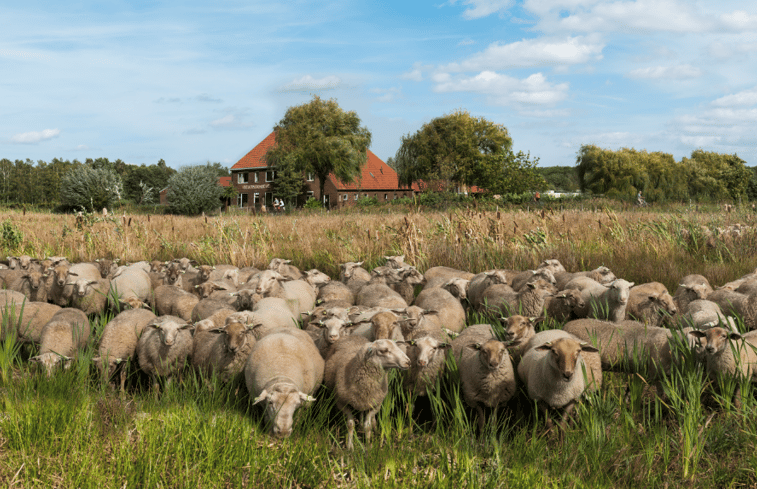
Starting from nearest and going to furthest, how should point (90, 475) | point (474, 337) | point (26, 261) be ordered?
point (90, 475) → point (474, 337) → point (26, 261)

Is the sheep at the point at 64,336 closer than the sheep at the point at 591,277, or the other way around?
the sheep at the point at 64,336

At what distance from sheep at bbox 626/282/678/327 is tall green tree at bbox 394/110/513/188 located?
51817mm

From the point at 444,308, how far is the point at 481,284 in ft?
4.58

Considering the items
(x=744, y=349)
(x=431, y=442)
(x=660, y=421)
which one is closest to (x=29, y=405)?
(x=431, y=442)

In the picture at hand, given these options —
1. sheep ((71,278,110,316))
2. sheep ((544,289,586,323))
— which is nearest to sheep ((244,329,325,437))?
sheep ((544,289,586,323))

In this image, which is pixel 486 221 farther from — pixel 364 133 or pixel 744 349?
pixel 364 133

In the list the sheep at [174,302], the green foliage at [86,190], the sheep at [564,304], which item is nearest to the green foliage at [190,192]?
the green foliage at [86,190]

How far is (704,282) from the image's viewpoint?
7727 mm

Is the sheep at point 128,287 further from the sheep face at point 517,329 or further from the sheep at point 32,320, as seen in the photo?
the sheep face at point 517,329

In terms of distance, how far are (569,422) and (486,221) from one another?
7.91 metres

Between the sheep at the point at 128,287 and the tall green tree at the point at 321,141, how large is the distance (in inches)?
1847

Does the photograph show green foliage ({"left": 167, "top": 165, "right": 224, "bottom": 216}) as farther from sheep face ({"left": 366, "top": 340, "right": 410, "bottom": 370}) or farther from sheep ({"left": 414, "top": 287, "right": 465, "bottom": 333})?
sheep face ({"left": 366, "top": 340, "right": 410, "bottom": 370})

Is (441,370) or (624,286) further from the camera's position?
(624,286)

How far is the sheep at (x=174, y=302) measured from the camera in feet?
24.0
